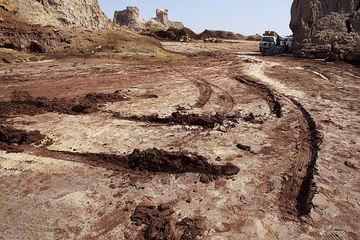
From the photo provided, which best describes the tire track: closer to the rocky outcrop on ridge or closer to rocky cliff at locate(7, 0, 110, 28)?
the rocky outcrop on ridge

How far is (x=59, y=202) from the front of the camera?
4.64 metres

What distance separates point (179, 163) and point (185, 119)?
2274 millimetres

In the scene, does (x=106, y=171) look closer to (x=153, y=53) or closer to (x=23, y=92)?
(x=23, y=92)

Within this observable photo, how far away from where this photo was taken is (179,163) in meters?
5.57

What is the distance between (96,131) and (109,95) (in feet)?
9.19

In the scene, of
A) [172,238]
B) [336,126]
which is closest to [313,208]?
[172,238]

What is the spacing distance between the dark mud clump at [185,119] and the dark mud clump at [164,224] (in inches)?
130

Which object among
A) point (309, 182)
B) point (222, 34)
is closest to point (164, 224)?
point (309, 182)

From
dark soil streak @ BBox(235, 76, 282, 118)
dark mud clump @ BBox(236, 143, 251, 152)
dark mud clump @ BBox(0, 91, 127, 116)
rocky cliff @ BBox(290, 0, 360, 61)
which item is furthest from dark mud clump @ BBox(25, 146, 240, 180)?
rocky cliff @ BBox(290, 0, 360, 61)

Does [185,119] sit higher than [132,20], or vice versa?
[185,119]

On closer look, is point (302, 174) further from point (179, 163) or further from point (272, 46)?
point (272, 46)

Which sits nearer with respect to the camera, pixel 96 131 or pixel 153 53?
pixel 96 131

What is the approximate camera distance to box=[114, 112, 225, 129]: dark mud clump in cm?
759

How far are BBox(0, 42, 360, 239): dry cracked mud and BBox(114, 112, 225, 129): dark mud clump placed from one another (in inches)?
0.9
